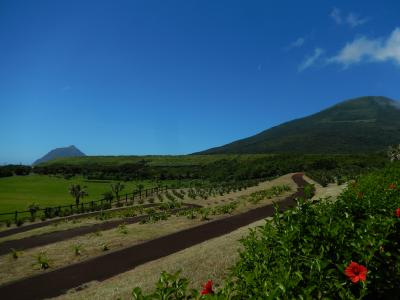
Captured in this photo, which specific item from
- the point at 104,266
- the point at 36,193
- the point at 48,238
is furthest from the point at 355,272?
the point at 36,193

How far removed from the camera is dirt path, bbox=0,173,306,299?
38.3 ft

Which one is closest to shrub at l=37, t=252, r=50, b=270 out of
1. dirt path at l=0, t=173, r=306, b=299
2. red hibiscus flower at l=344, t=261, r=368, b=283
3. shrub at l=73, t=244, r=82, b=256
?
dirt path at l=0, t=173, r=306, b=299

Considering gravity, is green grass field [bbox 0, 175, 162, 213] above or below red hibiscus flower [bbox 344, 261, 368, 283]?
below

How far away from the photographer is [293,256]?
12.8 ft

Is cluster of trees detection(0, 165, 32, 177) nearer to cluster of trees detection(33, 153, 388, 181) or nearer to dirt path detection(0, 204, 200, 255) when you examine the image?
cluster of trees detection(33, 153, 388, 181)

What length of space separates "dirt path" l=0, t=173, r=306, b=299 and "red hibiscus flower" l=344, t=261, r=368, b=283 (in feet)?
27.0

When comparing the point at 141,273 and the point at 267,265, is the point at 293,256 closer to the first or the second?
the point at 267,265

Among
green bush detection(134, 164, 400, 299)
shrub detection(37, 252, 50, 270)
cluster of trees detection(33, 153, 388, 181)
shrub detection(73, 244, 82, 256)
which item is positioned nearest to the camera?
green bush detection(134, 164, 400, 299)

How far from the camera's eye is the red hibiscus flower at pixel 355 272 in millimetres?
3227

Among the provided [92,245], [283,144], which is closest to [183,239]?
[92,245]

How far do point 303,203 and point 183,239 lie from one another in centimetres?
1272

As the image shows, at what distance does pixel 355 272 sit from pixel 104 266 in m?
11.9

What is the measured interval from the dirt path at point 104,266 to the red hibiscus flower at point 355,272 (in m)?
8.24

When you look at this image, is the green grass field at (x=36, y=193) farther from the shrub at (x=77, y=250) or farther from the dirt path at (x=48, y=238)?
the shrub at (x=77, y=250)
